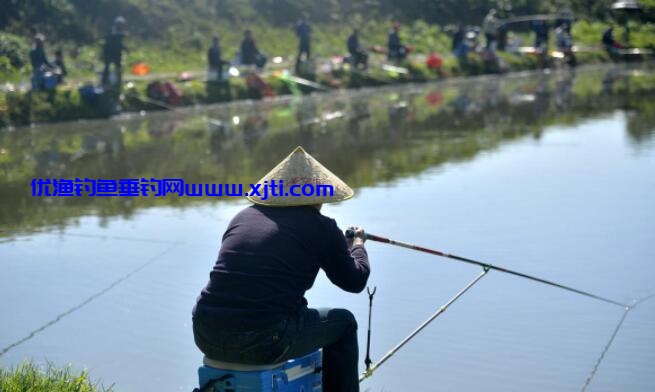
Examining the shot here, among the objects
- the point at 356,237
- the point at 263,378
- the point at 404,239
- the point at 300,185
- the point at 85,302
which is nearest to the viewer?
the point at 263,378

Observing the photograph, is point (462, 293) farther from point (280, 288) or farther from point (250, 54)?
point (250, 54)

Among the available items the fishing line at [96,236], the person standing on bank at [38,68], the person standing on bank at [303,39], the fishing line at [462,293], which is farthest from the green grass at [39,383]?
the person standing on bank at [303,39]

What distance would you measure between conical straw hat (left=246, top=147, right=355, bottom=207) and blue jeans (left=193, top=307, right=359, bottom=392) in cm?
49

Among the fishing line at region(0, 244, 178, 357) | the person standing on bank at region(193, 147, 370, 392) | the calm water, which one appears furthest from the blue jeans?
the fishing line at region(0, 244, 178, 357)

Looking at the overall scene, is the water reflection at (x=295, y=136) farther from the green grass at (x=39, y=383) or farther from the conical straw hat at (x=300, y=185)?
the conical straw hat at (x=300, y=185)

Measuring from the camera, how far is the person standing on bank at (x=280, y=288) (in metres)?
5.04

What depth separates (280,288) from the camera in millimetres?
5090

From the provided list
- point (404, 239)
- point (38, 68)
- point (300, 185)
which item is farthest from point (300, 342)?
point (38, 68)

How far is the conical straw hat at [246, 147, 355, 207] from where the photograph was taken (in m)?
5.29

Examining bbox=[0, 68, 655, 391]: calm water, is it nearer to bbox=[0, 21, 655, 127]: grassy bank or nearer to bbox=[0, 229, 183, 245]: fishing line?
bbox=[0, 229, 183, 245]: fishing line

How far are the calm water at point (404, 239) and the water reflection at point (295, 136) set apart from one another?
0.23 ft

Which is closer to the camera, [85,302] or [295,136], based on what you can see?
[85,302]

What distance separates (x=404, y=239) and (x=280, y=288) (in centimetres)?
515

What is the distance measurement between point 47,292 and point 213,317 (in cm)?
412
